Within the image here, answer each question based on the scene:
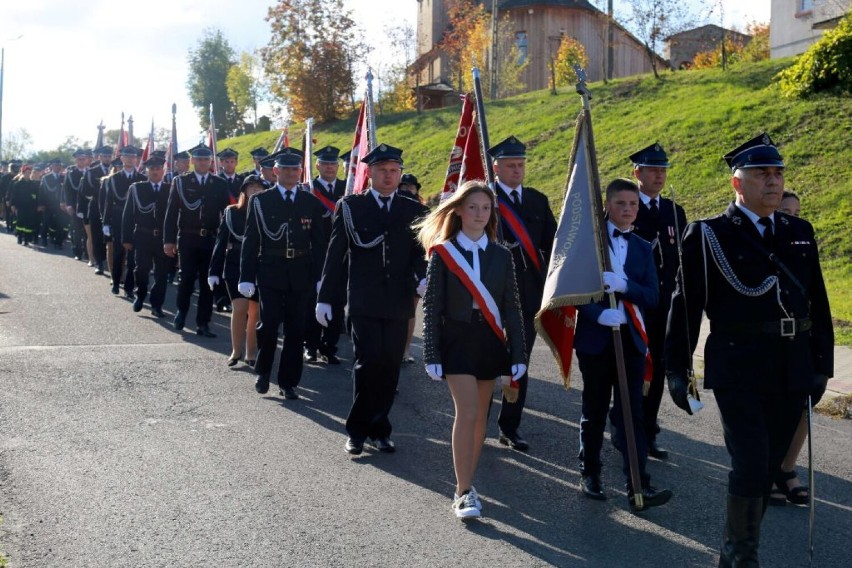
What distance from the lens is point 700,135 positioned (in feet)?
78.8

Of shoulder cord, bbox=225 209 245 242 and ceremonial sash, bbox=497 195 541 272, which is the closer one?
ceremonial sash, bbox=497 195 541 272

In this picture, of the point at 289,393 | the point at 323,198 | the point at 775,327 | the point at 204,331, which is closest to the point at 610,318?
the point at 775,327

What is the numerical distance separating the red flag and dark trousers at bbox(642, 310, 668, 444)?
336 centimetres

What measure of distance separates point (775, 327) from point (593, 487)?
189cm

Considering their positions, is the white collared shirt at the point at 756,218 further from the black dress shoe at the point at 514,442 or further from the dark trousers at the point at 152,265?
the dark trousers at the point at 152,265

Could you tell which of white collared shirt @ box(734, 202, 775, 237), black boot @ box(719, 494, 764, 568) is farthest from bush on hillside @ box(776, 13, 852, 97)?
black boot @ box(719, 494, 764, 568)

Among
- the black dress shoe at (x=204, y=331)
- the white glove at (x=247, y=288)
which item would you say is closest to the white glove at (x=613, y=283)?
the white glove at (x=247, y=288)

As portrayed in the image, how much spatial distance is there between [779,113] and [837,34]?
210 cm

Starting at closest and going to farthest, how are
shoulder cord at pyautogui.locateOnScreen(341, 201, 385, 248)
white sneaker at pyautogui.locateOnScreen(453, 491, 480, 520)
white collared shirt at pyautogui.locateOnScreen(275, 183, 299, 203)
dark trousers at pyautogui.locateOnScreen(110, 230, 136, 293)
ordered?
white sneaker at pyautogui.locateOnScreen(453, 491, 480, 520)
shoulder cord at pyautogui.locateOnScreen(341, 201, 385, 248)
white collared shirt at pyautogui.locateOnScreen(275, 183, 299, 203)
dark trousers at pyautogui.locateOnScreen(110, 230, 136, 293)

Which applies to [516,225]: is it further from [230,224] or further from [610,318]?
[230,224]

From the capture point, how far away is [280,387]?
9211 mm

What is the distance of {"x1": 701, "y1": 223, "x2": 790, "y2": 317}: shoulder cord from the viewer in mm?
4855

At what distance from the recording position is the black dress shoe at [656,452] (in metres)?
7.31

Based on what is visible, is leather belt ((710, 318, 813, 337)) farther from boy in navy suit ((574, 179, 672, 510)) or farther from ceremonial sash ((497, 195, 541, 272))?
ceremonial sash ((497, 195, 541, 272))
